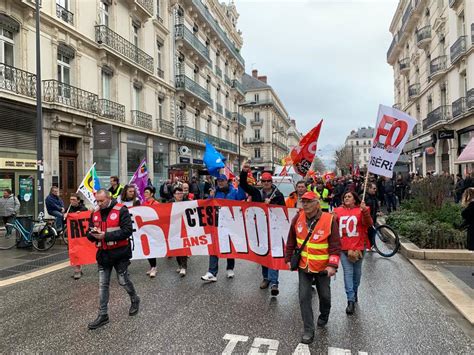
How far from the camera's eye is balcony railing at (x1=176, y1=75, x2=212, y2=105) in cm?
2800

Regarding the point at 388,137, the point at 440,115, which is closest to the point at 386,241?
the point at 388,137

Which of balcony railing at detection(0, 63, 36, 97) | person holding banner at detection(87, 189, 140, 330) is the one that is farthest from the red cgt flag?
balcony railing at detection(0, 63, 36, 97)

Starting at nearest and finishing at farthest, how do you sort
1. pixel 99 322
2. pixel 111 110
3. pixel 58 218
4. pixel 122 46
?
pixel 99 322
pixel 58 218
pixel 111 110
pixel 122 46

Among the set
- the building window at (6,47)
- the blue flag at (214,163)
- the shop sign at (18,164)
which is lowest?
the blue flag at (214,163)

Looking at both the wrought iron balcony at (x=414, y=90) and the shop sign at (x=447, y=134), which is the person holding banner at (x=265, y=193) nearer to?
the shop sign at (x=447, y=134)

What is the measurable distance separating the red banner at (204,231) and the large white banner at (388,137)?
5.45 ft

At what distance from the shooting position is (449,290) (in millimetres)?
5645

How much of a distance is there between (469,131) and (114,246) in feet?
79.7

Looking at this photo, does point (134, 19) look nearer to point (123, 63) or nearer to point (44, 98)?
point (123, 63)

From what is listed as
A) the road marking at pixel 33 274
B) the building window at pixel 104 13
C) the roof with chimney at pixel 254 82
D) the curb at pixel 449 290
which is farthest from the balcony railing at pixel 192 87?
the roof with chimney at pixel 254 82

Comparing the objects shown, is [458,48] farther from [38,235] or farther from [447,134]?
[38,235]

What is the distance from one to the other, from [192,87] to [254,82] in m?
50.3

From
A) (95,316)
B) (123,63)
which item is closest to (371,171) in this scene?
(95,316)

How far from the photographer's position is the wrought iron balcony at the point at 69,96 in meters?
15.3
